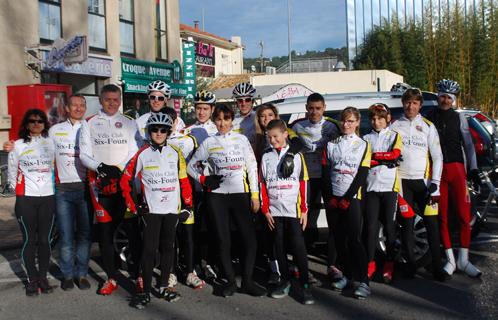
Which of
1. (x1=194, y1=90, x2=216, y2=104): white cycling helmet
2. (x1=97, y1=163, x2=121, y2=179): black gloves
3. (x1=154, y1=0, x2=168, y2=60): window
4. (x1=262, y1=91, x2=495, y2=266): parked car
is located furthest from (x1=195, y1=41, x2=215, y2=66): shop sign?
(x1=97, y1=163, x2=121, y2=179): black gloves

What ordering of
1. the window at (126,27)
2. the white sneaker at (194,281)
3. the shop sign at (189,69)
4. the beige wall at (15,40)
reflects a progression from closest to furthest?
the white sneaker at (194,281)
the beige wall at (15,40)
the window at (126,27)
the shop sign at (189,69)

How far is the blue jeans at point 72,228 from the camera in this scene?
5730mm

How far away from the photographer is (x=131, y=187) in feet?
17.7

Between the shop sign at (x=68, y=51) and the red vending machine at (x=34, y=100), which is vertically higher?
the shop sign at (x=68, y=51)

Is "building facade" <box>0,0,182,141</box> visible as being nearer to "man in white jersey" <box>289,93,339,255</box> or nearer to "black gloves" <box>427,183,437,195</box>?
"man in white jersey" <box>289,93,339,255</box>

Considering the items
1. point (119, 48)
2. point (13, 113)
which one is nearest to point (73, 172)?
point (13, 113)

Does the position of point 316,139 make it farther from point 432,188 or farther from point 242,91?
point 432,188

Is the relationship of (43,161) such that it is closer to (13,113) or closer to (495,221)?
(495,221)

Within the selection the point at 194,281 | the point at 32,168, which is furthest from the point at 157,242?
the point at 32,168

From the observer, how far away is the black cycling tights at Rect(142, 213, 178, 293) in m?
5.25

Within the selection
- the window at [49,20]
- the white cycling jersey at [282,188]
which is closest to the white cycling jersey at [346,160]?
the white cycling jersey at [282,188]

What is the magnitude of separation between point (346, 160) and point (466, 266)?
1.86m

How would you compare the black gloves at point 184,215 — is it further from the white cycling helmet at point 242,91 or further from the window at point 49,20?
the window at point 49,20

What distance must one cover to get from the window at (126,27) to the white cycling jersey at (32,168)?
14907 millimetres
